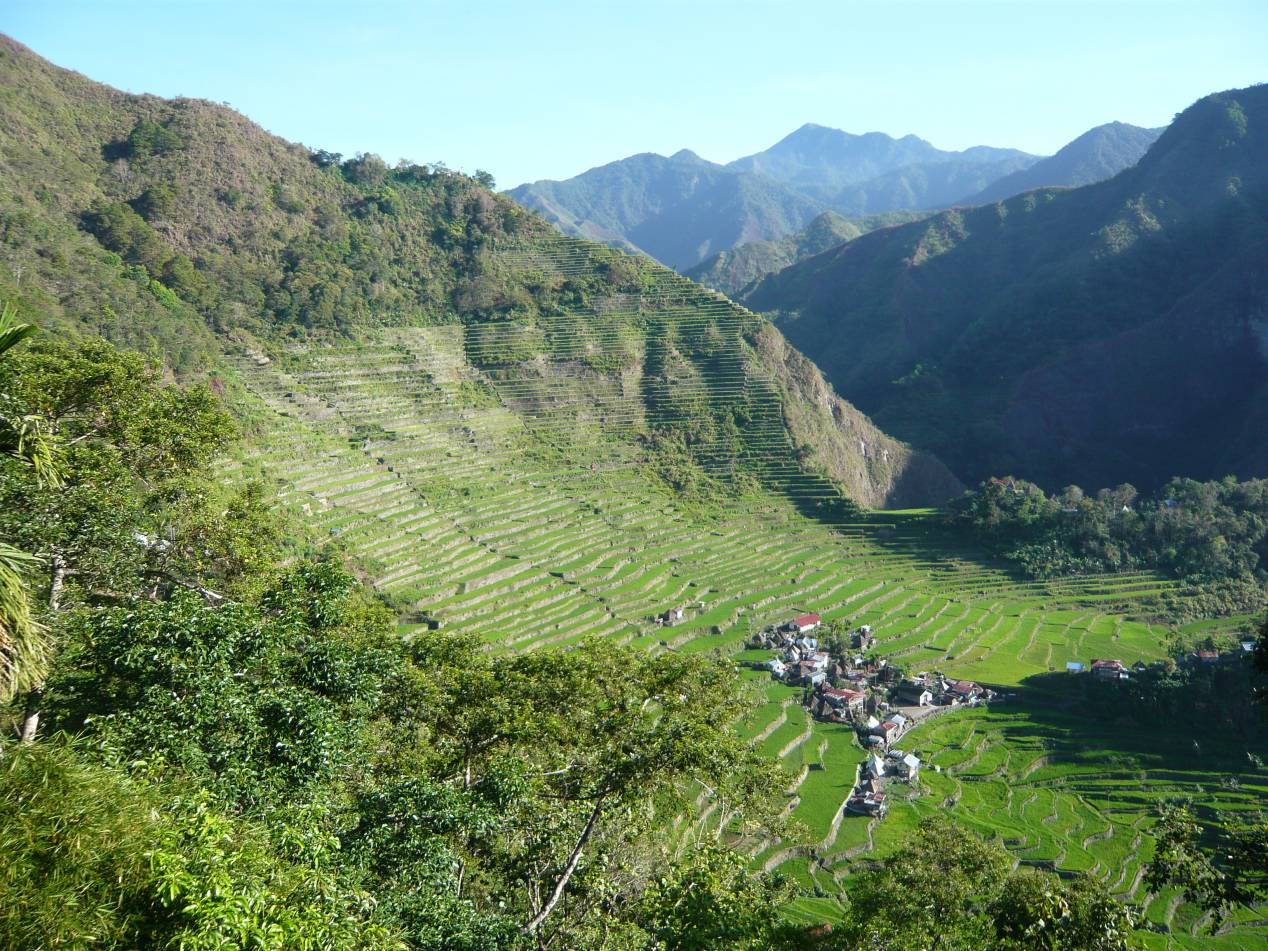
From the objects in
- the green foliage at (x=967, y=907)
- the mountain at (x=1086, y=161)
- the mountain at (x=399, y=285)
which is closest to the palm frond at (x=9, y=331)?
the green foliage at (x=967, y=907)

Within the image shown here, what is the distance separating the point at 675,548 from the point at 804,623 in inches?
257

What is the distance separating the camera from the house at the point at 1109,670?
1058 inches

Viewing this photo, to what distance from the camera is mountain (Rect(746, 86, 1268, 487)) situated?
58.8m

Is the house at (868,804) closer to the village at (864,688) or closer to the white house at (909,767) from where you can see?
the village at (864,688)

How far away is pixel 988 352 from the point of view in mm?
67375

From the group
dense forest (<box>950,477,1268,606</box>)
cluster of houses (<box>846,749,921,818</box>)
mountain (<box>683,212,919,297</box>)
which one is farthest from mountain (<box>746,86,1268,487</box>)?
cluster of houses (<box>846,749,921,818</box>)

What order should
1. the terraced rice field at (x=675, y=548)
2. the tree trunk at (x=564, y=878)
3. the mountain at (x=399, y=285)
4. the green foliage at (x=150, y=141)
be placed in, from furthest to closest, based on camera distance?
1. the green foliage at (x=150, y=141)
2. the mountain at (x=399, y=285)
3. the terraced rice field at (x=675, y=548)
4. the tree trunk at (x=564, y=878)

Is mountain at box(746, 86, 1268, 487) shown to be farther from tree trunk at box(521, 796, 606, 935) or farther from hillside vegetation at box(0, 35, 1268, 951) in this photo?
tree trunk at box(521, 796, 606, 935)

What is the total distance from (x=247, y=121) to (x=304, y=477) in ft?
107

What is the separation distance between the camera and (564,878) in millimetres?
8023

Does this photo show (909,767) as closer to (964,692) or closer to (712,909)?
(964,692)

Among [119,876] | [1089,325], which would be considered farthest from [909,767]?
[1089,325]

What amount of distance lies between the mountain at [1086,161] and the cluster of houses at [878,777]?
15083 cm

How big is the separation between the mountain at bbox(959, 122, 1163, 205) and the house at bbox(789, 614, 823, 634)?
144 meters
